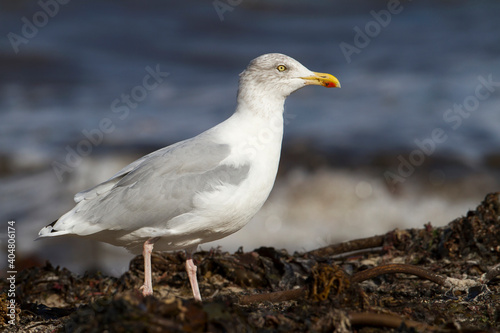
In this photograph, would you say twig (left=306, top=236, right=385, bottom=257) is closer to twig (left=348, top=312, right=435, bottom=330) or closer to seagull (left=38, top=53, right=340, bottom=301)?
seagull (left=38, top=53, right=340, bottom=301)

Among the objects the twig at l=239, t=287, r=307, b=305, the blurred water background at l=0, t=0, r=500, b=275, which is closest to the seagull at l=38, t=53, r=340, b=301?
the twig at l=239, t=287, r=307, b=305

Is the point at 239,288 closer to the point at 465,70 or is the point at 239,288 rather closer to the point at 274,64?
the point at 274,64

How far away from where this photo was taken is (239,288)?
17.1 ft

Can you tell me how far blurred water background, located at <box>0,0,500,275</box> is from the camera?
396 inches

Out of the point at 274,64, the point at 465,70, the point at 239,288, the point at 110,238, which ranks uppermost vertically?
the point at 465,70

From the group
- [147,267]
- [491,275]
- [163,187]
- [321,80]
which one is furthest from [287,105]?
[491,275]

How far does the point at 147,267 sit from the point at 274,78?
1.89 m

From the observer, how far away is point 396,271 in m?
4.18

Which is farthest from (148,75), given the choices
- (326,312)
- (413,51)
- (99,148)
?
(326,312)

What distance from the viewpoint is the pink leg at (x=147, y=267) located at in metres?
4.61

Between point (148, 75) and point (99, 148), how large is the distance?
14.8 ft

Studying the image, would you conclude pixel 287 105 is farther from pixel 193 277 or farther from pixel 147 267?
pixel 147 267

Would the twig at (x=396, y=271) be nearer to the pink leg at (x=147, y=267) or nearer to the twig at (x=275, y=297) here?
the twig at (x=275, y=297)

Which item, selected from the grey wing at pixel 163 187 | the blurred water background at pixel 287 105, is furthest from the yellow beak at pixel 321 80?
the blurred water background at pixel 287 105
